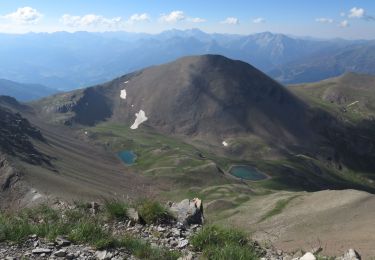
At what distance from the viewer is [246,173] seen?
186m

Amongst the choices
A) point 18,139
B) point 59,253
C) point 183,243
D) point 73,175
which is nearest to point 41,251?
point 59,253

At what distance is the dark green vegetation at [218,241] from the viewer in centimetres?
1196

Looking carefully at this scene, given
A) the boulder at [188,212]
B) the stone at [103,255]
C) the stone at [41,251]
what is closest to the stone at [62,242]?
the stone at [41,251]

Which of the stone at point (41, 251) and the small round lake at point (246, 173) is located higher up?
the stone at point (41, 251)

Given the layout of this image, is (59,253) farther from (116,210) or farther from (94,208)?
(94,208)

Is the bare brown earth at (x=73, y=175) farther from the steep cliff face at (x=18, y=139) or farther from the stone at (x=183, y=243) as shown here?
the stone at (x=183, y=243)

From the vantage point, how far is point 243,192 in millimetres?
135875

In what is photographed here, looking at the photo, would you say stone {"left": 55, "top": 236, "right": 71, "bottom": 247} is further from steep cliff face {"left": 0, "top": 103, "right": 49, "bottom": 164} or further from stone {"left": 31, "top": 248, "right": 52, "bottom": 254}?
steep cliff face {"left": 0, "top": 103, "right": 49, "bottom": 164}

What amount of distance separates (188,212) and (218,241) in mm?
5208

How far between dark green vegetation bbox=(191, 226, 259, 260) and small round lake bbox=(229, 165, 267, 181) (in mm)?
166189

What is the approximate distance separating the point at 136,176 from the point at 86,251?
15974 cm

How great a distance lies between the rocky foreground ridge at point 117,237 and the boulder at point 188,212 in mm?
733

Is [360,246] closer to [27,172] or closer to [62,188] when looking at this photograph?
[62,188]

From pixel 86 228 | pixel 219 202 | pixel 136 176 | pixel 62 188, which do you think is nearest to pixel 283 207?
pixel 219 202
